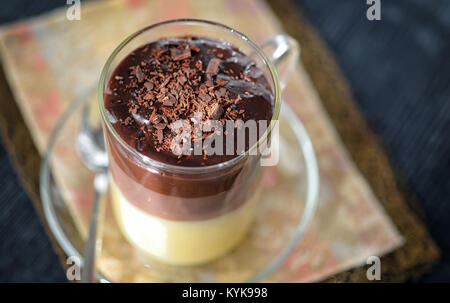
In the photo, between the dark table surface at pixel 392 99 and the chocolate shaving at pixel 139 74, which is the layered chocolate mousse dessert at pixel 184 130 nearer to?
the chocolate shaving at pixel 139 74

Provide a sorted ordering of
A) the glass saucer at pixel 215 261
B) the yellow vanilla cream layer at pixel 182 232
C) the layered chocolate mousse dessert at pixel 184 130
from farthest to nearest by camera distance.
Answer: the glass saucer at pixel 215 261
the yellow vanilla cream layer at pixel 182 232
the layered chocolate mousse dessert at pixel 184 130

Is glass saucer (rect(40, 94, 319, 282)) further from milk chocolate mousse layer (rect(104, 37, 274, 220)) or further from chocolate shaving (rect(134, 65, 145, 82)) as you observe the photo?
chocolate shaving (rect(134, 65, 145, 82))

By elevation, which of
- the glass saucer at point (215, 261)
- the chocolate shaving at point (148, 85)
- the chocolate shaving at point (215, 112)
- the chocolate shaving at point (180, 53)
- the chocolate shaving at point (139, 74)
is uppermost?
the chocolate shaving at point (180, 53)

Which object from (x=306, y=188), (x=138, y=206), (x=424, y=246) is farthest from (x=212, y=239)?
(x=424, y=246)

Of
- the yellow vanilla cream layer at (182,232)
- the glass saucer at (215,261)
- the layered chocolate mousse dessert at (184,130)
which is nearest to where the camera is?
the layered chocolate mousse dessert at (184,130)

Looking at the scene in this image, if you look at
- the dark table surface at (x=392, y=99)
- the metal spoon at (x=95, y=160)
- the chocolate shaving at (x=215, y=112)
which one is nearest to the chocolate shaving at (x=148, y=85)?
the chocolate shaving at (x=215, y=112)

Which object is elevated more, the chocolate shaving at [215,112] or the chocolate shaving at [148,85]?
the chocolate shaving at [148,85]
